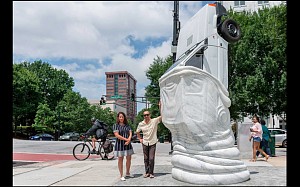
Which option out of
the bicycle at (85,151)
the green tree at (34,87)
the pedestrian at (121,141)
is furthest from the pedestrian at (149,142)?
the green tree at (34,87)

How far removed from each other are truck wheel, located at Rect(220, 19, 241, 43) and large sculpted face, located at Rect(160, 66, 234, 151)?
4.93 feet

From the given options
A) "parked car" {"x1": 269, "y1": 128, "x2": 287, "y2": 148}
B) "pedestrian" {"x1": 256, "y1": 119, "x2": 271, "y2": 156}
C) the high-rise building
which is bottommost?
"parked car" {"x1": 269, "y1": 128, "x2": 287, "y2": 148}

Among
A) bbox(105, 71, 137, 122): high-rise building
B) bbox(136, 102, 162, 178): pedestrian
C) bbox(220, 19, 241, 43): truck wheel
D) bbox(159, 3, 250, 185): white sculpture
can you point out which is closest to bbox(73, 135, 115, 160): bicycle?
bbox(136, 102, 162, 178): pedestrian

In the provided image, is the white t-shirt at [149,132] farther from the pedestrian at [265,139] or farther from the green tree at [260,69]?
the green tree at [260,69]

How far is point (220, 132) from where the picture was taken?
7824mm

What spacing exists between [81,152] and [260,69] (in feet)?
54.3

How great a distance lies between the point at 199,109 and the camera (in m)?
7.62

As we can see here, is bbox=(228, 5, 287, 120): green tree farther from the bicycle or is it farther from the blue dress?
the blue dress

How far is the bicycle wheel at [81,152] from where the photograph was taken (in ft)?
47.9

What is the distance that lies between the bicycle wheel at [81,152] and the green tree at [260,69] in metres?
14.7

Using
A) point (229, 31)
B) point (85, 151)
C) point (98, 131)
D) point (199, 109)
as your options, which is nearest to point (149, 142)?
point (199, 109)

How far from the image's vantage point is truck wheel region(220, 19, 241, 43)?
28.3 ft

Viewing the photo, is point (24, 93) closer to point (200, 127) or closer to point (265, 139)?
point (265, 139)

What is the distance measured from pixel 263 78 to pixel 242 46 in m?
3.09
